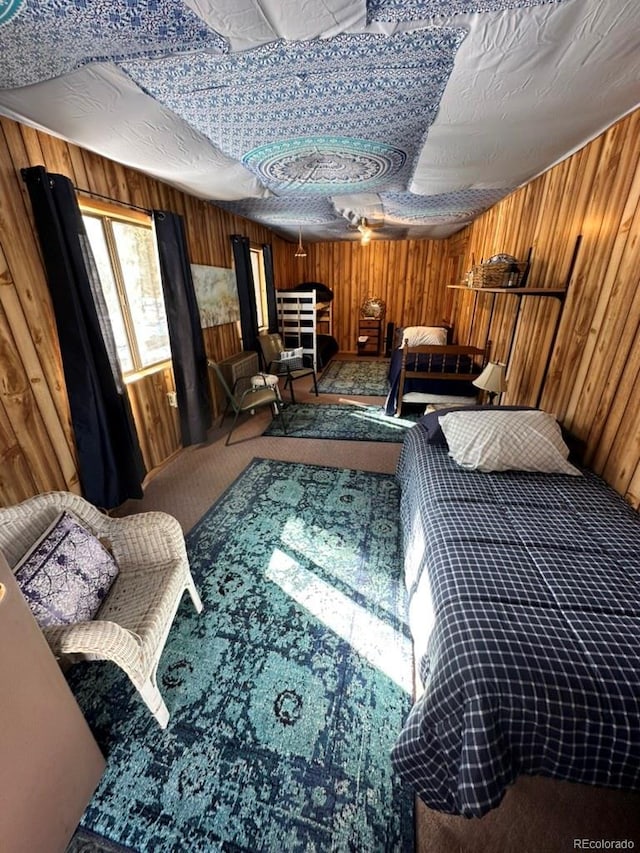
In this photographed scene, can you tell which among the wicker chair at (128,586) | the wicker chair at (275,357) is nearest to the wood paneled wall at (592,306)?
the wicker chair at (128,586)

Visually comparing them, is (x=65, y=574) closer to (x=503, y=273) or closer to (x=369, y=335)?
(x=503, y=273)

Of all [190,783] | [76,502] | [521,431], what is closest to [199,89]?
[76,502]

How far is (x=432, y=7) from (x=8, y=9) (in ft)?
3.63

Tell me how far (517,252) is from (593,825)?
11.2 ft

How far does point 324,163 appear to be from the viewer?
213 cm

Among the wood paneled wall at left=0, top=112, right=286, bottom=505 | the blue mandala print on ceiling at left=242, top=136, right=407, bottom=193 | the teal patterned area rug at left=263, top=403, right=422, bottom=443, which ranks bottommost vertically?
the teal patterned area rug at left=263, top=403, right=422, bottom=443

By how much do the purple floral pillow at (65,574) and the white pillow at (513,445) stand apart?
1754 mm

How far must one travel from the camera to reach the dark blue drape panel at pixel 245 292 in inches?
162

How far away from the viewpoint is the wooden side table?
6.88m

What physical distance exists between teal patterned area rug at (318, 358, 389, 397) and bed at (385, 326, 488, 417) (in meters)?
0.91

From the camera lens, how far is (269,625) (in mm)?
1632

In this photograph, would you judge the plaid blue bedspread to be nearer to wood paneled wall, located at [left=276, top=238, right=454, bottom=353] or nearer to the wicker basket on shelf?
the wicker basket on shelf

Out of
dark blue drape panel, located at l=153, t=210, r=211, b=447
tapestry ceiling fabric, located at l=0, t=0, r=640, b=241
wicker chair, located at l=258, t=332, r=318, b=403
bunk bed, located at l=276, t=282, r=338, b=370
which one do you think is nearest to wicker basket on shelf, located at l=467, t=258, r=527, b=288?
tapestry ceiling fabric, located at l=0, t=0, r=640, b=241

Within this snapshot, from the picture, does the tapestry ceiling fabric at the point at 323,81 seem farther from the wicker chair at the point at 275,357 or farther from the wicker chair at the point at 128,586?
the wicker chair at the point at 275,357
